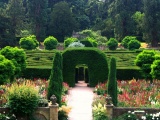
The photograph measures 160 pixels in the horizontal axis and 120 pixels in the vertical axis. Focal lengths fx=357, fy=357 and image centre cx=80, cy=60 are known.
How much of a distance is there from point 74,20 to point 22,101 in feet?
170

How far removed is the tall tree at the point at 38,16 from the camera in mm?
62344

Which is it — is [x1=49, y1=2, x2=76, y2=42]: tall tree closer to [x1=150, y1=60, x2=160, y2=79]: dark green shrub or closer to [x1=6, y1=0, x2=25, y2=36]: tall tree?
[x1=6, y1=0, x2=25, y2=36]: tall tree

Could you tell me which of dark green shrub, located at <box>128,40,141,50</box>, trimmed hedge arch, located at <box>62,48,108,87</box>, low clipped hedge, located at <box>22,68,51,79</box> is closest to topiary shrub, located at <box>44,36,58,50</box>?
dark green shrub, located at <box>128,40,141,50</box>

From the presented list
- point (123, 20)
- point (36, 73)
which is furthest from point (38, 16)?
point (36, 73)

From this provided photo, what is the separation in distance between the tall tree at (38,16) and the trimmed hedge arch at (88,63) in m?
35.3

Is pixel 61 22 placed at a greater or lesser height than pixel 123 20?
lesser

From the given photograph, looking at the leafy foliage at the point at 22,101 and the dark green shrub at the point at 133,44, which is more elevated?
the dark green shrub at the point at 133,44

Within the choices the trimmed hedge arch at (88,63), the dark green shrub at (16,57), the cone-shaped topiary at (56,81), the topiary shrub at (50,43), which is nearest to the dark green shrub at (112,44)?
the topiary shrub at (50,43)

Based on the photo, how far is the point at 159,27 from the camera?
54.4 m

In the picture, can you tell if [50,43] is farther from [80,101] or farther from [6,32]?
[80,101]

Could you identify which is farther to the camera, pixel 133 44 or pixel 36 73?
pixel 133 44

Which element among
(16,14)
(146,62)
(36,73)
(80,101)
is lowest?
(80,101)

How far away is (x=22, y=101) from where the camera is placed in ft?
47.4

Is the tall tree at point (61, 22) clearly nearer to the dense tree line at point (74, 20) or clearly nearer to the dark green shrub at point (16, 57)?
the dense tree line at point (74, 20)
